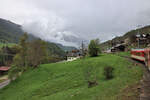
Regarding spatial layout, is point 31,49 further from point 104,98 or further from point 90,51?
point 104,98

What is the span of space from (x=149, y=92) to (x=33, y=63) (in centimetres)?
3891

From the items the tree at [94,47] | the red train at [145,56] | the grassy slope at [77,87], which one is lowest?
the grassy slope at [77,87]

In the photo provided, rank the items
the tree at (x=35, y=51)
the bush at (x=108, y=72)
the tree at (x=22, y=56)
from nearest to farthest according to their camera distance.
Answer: the bush at (x=108, y=72) → the tree at (x=35, y=51) → the tree at (x=22, y=56)

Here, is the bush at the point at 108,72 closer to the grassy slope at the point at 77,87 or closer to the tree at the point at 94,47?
the grassy slope at the point at 77,87

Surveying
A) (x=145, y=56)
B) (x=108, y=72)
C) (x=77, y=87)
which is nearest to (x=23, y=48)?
(x=77, y=87)

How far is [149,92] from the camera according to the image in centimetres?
878

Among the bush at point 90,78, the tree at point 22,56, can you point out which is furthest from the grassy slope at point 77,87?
the tree at point 22,56

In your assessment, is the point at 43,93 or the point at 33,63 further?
the point at 33,63

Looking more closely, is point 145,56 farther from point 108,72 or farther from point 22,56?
point 22,56

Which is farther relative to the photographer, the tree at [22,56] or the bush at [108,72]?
the tree at [22,56]

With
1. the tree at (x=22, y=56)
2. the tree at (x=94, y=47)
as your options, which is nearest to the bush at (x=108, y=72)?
the tree at (x=94, y=47)

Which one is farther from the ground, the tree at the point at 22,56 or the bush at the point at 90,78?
the tree at the point at 22,56

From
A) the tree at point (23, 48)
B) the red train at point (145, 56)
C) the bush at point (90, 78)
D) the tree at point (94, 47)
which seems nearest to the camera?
the bush at point (90, 78)

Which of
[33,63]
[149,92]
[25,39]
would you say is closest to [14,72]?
[33,63]
